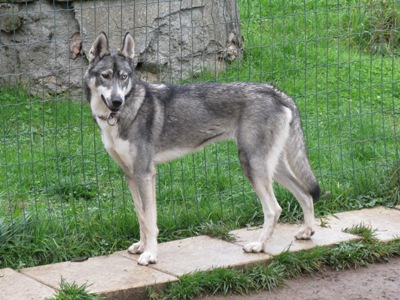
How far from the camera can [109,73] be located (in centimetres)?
610

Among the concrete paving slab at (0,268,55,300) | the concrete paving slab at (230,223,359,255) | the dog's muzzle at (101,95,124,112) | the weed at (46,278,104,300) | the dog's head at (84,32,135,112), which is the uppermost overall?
the dog's head at (84,32,135,112)

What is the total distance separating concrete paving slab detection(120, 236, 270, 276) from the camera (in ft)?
20.4

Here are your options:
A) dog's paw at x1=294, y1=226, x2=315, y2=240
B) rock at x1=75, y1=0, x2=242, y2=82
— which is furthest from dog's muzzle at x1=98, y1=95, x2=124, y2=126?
rock at x1=75, y1=0, x2=242, y2=82

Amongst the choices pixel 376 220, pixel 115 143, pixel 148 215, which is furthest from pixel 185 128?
pixel 376 220

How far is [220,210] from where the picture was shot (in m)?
7.17

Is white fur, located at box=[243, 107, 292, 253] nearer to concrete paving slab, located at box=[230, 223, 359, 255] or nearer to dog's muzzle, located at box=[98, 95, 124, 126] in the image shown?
concrete paving slab, located at box=[230, 223, 359, 255]

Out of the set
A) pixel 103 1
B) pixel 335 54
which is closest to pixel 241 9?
pixel 335 54

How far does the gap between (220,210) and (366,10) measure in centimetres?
437

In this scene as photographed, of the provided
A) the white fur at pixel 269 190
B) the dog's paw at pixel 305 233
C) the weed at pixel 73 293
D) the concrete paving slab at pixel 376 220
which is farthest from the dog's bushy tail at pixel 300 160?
the weed at pixel 73 293

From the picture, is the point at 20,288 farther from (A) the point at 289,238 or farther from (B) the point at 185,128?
(A) the point at 289,238

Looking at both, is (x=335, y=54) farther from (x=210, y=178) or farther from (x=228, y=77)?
(x=210, y=178)

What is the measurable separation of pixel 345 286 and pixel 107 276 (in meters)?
1.62

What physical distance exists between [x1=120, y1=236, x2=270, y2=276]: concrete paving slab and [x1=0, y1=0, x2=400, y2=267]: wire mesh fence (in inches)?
10.2

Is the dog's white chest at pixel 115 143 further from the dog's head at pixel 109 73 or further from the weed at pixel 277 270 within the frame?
the weed at pixel 277 270
